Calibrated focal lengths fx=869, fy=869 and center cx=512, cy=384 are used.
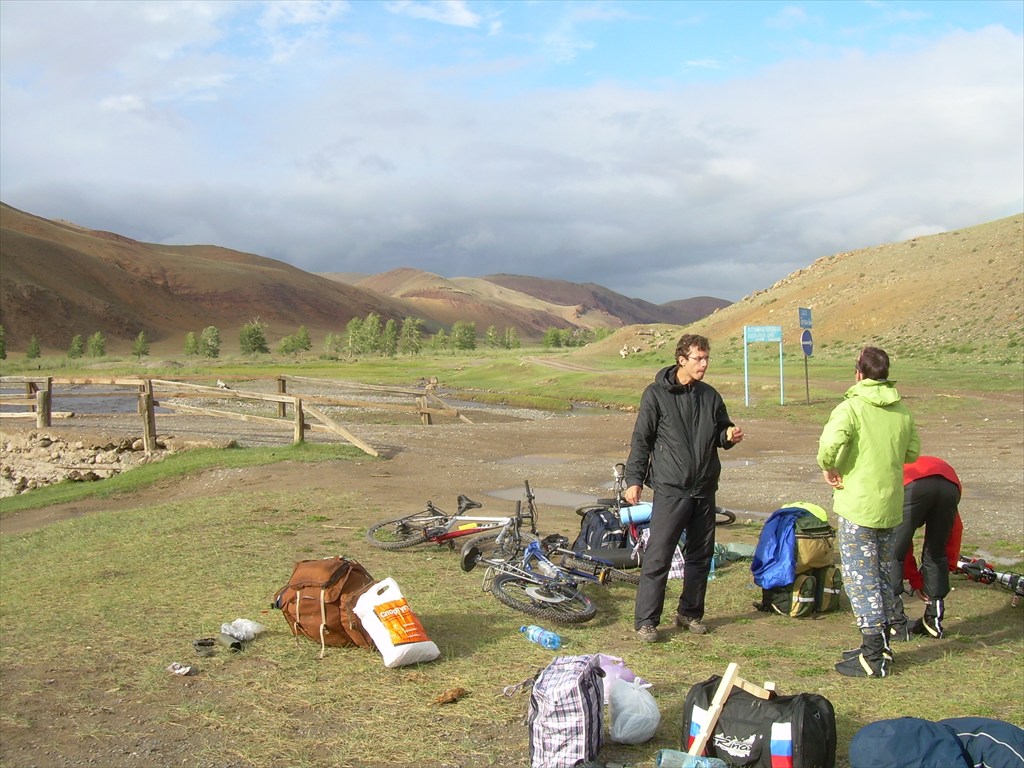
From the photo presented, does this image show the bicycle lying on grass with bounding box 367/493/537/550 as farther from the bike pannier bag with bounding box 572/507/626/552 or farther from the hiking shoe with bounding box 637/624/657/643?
the hiking shoe with bounding box 637/624/657/643

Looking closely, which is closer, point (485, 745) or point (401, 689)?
point (485, 745)

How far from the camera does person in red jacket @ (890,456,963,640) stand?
625 cm

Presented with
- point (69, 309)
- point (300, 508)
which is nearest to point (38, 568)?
point (300, 508)

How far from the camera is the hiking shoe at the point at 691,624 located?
6.40 metres

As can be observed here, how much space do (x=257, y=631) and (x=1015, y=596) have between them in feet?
20.2

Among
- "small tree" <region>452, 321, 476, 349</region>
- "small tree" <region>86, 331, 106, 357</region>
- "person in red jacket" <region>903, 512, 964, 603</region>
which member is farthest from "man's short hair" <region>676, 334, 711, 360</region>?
"small tree" <region>452, 321, 476, 349</region>

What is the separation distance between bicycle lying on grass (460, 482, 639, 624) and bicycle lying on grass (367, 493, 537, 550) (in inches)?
15.9

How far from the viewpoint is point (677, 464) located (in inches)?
241

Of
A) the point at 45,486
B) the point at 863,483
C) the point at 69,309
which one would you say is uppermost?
the point at 69,309

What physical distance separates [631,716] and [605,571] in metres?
3.17

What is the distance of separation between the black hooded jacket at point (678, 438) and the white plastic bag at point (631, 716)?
1.82 meters

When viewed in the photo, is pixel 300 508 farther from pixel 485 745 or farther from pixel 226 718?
pixel 485 745

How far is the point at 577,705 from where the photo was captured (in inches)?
168

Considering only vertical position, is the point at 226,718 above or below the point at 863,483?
below
